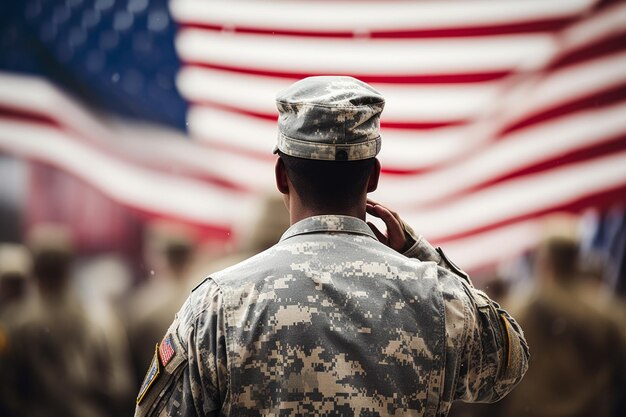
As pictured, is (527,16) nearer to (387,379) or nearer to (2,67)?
(2,67)

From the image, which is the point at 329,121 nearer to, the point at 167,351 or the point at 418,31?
the point at 167,351

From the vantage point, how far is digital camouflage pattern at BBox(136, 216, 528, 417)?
1.31m

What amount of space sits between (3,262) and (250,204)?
1042 mm

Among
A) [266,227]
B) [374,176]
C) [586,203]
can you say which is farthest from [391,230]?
[586,203]

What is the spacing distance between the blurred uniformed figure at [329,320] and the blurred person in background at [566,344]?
213 centimetres

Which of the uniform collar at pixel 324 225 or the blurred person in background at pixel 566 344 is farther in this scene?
the blurred person in background at pixel 566 344

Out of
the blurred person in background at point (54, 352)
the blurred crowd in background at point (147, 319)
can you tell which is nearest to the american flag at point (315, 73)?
the blurred crowd in background at point (147, 319)

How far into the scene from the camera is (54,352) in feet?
11.6

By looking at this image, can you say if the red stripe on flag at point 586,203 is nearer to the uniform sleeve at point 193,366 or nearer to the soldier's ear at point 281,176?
the soldier's ear at point 281,176

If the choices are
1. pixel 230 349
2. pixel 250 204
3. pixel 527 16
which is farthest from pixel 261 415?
pixel 527 16

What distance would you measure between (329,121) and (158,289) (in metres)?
2.26

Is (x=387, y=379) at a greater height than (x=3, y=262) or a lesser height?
greater

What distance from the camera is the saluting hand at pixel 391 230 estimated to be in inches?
59.6

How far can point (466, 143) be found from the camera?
3750 millimetres
